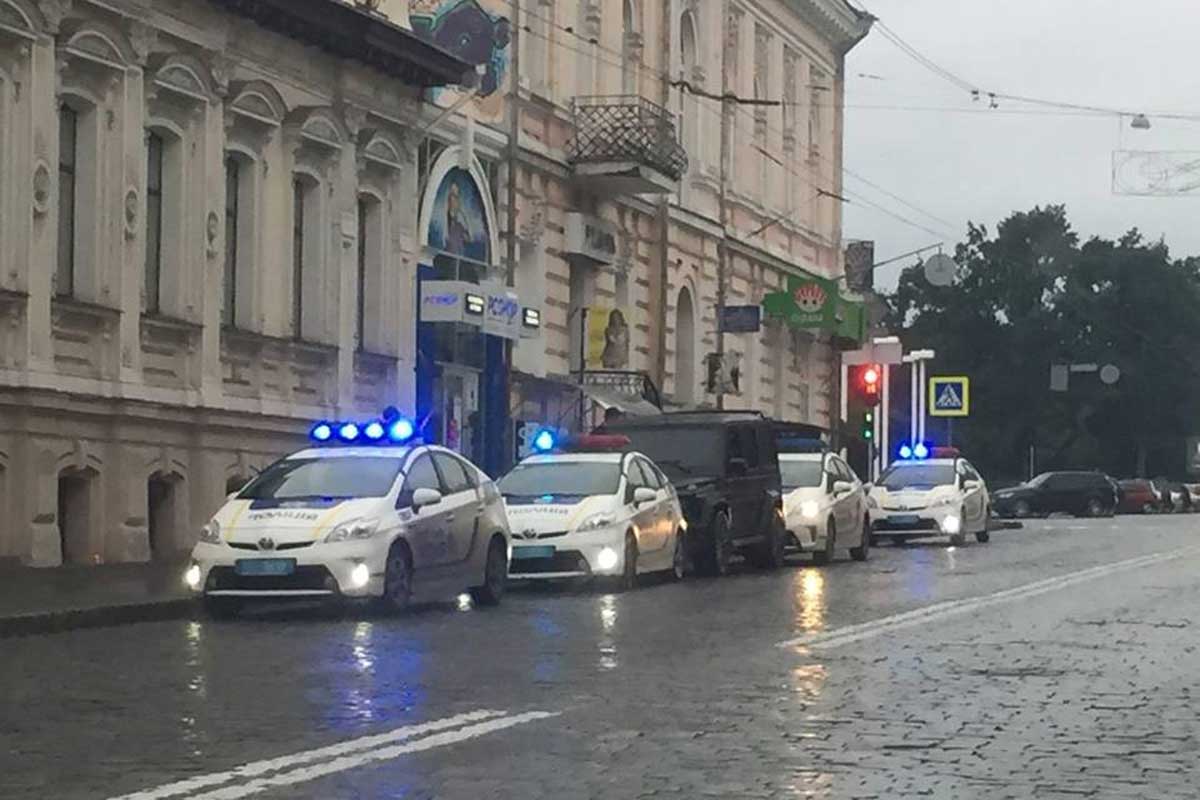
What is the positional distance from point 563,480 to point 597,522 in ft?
4.02

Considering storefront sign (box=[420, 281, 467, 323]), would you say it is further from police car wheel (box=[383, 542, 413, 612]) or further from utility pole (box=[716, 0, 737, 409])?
utility pole (box=[716, 0, 737, 409])

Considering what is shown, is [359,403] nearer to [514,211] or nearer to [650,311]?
[514,211]

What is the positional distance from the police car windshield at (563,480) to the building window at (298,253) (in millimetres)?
6318

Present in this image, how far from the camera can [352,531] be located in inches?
801

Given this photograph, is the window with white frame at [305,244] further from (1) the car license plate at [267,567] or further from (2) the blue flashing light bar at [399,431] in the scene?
(1) the car license plate at [267,567]

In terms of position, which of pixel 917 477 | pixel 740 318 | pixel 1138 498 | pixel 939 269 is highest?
pixel 939 269

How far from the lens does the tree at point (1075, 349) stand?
104m

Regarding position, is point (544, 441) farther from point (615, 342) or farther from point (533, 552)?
point (615, 342)

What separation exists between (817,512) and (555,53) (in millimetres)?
10449

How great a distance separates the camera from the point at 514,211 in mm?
38312

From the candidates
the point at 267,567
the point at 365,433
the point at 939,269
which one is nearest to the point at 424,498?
the point at 267,567

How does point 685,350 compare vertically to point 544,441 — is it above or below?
above

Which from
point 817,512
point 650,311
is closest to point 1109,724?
point 817,512

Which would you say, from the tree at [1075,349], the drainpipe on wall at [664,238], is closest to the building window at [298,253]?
the drainpipe on wall at [664,238]
